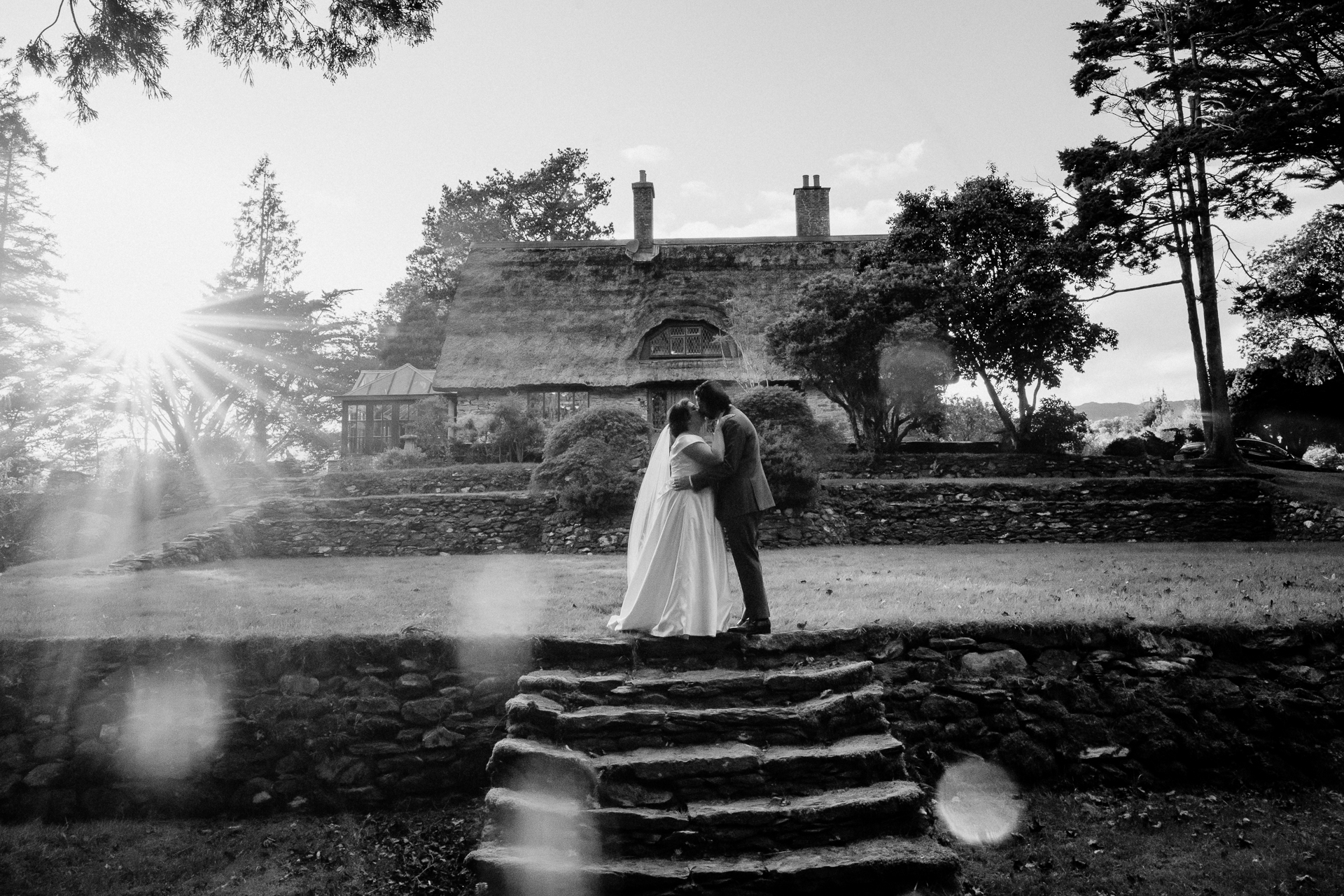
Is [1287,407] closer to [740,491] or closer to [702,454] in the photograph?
[740,491]

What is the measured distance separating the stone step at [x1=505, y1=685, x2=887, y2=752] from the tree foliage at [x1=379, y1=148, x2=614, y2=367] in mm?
40437

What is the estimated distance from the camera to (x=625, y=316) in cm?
2709

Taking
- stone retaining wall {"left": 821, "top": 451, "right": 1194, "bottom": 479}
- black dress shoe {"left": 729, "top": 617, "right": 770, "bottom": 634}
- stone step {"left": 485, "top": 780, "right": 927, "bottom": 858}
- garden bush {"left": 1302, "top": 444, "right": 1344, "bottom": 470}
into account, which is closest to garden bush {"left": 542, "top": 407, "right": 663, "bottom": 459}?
stone retaining wall {"left": 821, "top": 451, "right": 1194, "bottom": 479}

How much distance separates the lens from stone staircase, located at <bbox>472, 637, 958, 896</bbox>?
431 centimetres

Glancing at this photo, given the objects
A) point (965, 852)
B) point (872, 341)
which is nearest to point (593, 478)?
point (872, 341)

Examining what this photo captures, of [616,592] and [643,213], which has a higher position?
[643,213]

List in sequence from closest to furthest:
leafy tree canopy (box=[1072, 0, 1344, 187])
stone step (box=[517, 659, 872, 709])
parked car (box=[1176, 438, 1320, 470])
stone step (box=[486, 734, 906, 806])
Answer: stone step (box=[486, 734, 906, 806]) → stone step (box=[517, 659, 872, 709]) → leafy tree canopy (box=[1072, 0, 1344, 187]) → parked car (box=[1176, 438, 1320, 470])

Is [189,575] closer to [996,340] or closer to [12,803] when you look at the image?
[12,803]

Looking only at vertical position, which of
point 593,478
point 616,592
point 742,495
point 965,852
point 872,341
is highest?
point 872,341

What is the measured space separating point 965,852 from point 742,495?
9.90 ft

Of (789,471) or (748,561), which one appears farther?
(789,471)

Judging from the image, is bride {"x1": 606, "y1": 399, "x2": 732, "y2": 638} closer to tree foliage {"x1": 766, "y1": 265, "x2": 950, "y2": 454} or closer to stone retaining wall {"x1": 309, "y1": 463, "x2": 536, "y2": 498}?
stone retaining wall {"x1": 309, "y1": 463, "x2": 536, "y2": 498}

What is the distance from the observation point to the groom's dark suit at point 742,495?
654cm

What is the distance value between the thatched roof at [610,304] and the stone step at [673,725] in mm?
19887
